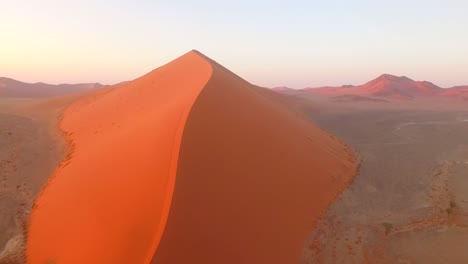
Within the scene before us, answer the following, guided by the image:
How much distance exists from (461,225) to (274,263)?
5892 mm

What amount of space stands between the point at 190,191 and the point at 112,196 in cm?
218

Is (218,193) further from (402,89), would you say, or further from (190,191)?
(402,89)

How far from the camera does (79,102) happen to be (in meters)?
25.0

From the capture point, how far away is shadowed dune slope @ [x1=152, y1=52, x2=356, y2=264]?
7.41 meters

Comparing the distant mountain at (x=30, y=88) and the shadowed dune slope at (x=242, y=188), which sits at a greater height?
the distant mountain at (x=30, y=88)

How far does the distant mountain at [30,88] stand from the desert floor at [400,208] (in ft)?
173

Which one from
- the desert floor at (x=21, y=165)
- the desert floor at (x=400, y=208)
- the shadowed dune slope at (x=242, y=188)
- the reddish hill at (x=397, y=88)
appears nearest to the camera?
the shadowed dune slope at (x=242, y=188)

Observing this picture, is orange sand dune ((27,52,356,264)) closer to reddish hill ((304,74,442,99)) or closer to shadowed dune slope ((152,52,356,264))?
shadowed dune slope ((152,52,356,264))

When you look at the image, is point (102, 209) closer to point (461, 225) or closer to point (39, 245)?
point (39, 245)

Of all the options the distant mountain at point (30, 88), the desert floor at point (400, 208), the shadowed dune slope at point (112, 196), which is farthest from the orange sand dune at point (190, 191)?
the distant mountain at point (30, 88)

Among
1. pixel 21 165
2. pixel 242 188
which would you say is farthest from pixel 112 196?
pixel 21 165

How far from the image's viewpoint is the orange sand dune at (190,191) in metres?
7.35

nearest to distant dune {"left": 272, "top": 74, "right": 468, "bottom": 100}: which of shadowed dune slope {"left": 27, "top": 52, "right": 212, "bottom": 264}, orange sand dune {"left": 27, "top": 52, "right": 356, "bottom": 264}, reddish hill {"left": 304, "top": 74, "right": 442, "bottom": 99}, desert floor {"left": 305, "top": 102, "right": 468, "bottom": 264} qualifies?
reddish hill {"left": 304, "top": 74, "right": 442, "bottom": 99}

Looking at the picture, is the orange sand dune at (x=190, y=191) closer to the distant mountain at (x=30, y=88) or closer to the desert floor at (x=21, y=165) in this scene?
the desert floor at (x=21, y=165)
